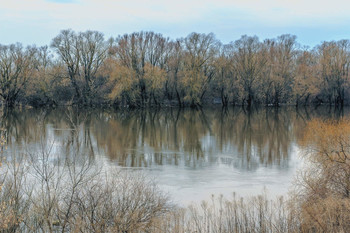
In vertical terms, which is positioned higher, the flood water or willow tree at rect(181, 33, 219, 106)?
willow tree at rect(181, 33, 219, 106)

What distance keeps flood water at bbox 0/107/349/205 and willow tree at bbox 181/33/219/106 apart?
23.6 meters

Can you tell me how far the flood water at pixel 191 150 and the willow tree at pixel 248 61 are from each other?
2728 centimetres

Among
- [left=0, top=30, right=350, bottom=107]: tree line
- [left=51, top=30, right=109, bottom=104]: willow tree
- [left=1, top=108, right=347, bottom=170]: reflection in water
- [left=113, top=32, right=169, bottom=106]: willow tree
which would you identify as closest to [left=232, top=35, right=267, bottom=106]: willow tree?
[left=0, top=30, right=350, bottom=107]: tree line

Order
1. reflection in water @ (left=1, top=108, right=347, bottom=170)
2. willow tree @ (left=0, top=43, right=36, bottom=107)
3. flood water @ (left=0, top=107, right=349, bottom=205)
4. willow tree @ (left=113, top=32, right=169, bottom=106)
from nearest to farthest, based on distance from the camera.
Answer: flood water @ (left=0, top=107, right=349, bottom=205), reflection in water @ (left=1, top=108, right=347, bottom=170), willow tree @ (left=113, top=32, right=169, bottom=106), willow tree @ (left=0, top=43, right=36, bottom=107)

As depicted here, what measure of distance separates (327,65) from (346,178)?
56970 mm

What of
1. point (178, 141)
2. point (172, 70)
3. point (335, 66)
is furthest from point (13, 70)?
point (335, 66)

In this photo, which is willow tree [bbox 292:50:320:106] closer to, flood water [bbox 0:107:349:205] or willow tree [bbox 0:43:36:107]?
flood water [bbox 0:107:349:205]

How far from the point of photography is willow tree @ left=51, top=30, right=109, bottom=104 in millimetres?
63156

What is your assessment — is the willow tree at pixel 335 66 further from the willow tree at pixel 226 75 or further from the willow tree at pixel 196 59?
the willow tree at pixel 196 59

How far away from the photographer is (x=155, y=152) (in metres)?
23.2

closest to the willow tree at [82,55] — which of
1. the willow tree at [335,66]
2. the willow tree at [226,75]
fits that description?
the willow tree at [226,75]

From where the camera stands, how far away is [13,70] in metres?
65.5

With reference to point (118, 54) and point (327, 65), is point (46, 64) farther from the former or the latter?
point (327, 65)

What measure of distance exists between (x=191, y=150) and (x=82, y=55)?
45149 millimetres
